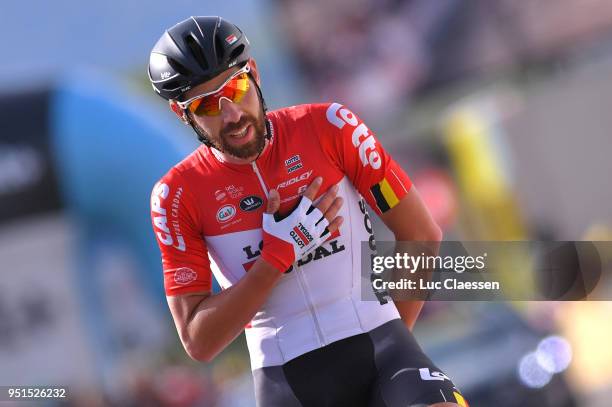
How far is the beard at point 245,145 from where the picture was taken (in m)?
4.49

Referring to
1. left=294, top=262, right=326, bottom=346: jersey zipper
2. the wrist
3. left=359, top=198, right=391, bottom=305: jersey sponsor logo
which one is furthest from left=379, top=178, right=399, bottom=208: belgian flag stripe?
the wrist

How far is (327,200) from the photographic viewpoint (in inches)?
179

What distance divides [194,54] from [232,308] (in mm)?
1069

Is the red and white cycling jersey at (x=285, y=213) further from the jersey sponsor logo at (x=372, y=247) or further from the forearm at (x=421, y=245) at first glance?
the forearm at (x=421, y=245)

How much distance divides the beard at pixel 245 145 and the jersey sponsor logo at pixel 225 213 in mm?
264

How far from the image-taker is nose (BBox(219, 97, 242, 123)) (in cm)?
444

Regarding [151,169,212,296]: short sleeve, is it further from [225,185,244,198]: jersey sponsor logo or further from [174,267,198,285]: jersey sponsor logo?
[225,185,244,198]: jersey sponsor logo

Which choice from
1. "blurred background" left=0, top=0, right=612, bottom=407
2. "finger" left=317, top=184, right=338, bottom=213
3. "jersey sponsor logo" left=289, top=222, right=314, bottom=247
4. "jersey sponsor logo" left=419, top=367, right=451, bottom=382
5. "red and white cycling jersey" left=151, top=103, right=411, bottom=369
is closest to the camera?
"jersey sponsor logo" left=419, top=367, right=451, bottom=382

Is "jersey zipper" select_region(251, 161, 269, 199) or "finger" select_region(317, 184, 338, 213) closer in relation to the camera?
"finger" select_region(317, 184, 338, 213)

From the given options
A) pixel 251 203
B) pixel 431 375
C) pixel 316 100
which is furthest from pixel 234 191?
pixel 316 100

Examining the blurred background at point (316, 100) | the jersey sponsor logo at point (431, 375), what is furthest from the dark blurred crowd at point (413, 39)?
the jersey sponsor logo at point (431, 375)

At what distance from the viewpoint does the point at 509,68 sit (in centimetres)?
2053

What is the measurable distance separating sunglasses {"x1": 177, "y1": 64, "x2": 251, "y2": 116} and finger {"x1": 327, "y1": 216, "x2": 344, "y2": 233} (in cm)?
66

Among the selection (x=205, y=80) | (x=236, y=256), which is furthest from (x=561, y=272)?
(x=205, y=80)
